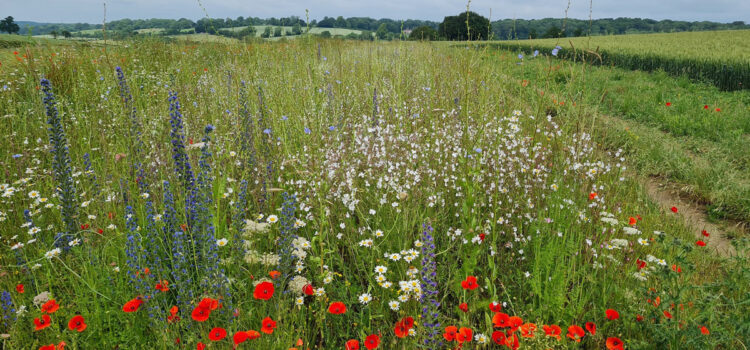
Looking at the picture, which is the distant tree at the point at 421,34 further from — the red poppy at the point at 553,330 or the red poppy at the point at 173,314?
the red poppy at the point at 173,314

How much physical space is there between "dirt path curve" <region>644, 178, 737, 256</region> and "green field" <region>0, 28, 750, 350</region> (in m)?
0.05

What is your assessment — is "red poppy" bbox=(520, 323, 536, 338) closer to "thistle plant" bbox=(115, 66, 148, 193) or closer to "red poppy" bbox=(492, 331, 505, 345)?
"red poppy" bbox=(492, 331, 505, 345)

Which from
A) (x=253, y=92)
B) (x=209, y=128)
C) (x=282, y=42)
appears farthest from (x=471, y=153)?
(x=282, y=42)

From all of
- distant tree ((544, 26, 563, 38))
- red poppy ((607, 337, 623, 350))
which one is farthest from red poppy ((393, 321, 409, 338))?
distant tree ((544, 26, 563, 38))

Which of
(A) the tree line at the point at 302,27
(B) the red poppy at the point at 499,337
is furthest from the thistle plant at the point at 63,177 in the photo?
(B) the red poppy at the point at 499,337

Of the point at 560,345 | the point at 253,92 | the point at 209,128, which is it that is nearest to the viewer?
the point at 560,345

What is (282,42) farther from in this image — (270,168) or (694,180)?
(694,180)

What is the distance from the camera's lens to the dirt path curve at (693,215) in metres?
Answer: 3.90

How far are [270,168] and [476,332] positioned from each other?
7.47ft

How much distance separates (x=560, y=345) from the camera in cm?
215

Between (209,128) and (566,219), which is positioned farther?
(566,219)

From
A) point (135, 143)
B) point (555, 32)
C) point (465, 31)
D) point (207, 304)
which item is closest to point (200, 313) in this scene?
point (207, 304)

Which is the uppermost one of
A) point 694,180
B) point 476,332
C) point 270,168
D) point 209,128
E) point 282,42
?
point 282,42

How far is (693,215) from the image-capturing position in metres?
4.57
